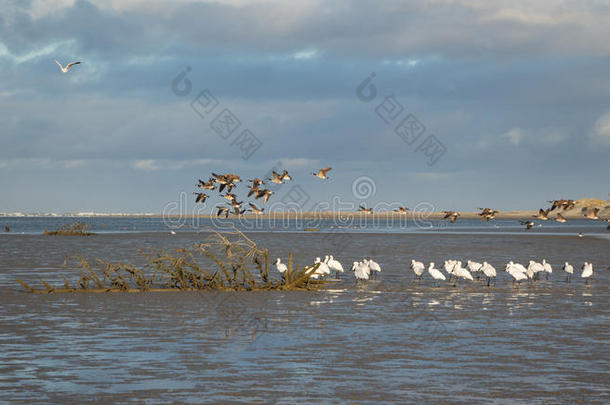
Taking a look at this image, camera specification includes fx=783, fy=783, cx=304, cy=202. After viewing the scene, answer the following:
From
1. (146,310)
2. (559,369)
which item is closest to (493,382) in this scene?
(559,369)

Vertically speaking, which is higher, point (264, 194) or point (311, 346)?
point (264, 194)

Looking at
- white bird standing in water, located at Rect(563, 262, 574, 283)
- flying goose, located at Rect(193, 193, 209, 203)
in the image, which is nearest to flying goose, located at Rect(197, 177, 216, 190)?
flying goose, located at Rect(193, 193, 209, 203)

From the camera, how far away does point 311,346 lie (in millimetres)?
15383

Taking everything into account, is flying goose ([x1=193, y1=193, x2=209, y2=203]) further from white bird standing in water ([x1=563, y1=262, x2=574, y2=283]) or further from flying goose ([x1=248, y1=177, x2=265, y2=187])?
white bird standing in water ([x1=563, y1=262, x2=574, y2=283])

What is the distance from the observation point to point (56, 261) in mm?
40531

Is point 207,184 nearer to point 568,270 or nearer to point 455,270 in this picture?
point 455,270

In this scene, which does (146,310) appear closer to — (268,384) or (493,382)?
(268,384)

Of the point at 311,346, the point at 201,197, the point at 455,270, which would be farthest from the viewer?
the point at 455,270

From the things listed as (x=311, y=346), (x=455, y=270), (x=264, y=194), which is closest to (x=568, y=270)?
(x=455, y=270)

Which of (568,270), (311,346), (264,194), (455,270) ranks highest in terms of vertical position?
(264,194)

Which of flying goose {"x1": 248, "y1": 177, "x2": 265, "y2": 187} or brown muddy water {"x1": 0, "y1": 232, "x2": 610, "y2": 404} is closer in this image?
brown muddy water {"x1": 0, "y1": 232, "x2": 610, "y2": 404}

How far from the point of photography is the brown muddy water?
11711 millimetres

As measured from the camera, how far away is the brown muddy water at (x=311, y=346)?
11.7m

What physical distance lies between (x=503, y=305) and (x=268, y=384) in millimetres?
11920
